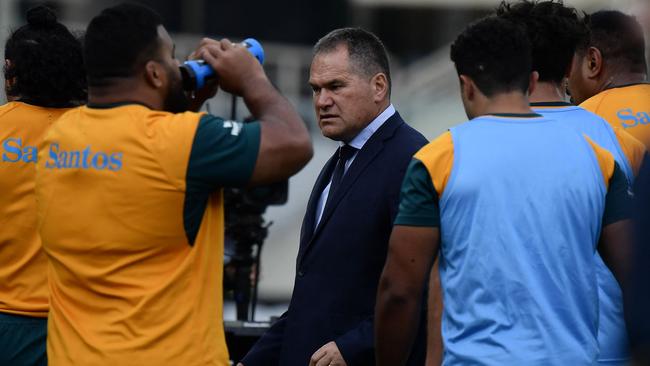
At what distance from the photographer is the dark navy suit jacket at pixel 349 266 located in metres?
4.57

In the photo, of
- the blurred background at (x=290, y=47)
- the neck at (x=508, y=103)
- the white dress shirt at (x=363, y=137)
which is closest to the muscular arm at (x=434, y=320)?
the neck at (x=508, y=103)

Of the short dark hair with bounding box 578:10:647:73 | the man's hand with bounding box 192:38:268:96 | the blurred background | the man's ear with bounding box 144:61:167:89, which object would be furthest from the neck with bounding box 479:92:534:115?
the blurred background

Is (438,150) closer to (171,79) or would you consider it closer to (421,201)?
(421,201)

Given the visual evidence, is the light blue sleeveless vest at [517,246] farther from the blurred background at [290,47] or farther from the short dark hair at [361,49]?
the blurred background at [290,47]

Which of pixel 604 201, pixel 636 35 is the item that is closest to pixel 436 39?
pixel 636 35

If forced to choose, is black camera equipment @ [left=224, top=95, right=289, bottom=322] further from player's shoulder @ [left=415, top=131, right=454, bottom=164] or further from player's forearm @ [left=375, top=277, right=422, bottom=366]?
player's shoulder @ [left=415, top=131, right=454, bottom=164]

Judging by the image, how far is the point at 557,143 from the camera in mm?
3805

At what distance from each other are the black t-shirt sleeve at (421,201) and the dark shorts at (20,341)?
1454 millimetres

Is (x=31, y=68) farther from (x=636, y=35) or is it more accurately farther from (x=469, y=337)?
(x=636, y=35)

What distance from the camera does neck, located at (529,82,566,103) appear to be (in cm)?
440

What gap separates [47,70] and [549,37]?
1.84 meters

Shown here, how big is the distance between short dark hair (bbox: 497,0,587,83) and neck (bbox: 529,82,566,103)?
2 centimetres

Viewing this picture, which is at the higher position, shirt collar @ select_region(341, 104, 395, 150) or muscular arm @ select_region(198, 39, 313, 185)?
muscular arm @ select_region(198, 39, 313, 185)

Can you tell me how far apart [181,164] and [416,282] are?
2.81 ft
